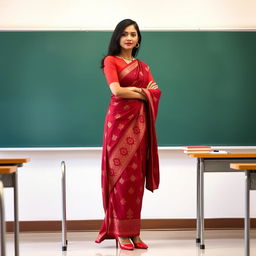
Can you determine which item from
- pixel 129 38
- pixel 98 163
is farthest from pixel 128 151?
pixel 98 163

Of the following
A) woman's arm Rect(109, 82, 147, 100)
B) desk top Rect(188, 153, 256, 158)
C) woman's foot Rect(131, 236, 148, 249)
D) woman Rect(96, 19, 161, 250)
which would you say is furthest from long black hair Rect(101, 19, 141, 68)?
woman's foot Rect(131, 236, 148, 249)

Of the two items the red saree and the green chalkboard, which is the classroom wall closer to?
the green chalkboard

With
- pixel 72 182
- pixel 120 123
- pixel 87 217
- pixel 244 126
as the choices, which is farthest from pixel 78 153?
pixel 244 126

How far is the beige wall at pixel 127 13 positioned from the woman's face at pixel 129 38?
1.15 m

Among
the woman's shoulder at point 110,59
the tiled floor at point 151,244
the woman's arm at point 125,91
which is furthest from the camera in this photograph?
the tiled floor at point 151,244

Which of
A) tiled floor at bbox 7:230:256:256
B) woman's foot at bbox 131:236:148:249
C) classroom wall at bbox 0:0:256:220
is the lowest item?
tiled floor at bbox 7:230:256:256

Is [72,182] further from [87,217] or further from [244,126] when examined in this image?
[244,126]

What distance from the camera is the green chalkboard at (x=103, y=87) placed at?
17.8ft

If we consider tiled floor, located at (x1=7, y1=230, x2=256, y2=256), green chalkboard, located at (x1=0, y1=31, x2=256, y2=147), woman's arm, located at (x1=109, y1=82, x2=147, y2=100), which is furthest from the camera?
green chalkboard, located at (x1=0, y1=31, x2=256, y2=147)

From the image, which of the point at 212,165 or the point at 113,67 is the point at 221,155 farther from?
the point at 113,67

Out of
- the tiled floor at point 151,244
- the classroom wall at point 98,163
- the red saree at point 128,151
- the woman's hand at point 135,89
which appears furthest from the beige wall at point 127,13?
the tiled floor at point 151,244

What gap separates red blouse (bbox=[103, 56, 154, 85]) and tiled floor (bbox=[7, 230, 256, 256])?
133cm

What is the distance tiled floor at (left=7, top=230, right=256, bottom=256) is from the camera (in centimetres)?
440

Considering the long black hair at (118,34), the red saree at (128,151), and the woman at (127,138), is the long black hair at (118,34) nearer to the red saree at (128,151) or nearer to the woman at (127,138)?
the woman at (127,138)
